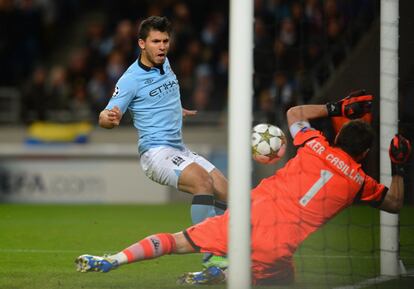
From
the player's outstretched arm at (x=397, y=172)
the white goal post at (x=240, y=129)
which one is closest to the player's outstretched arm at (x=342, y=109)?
the player's outstretched arm at (x=397, y=172)

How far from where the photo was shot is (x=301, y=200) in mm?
6609

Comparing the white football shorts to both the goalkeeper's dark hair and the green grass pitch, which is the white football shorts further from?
the goalkeeper's dark hair

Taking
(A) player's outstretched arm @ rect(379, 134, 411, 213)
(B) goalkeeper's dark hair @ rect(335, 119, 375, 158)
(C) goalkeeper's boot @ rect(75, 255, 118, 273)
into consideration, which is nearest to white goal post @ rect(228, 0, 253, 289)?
(C) goalkeeper's boot @ rect(75, 255, 118, 273)

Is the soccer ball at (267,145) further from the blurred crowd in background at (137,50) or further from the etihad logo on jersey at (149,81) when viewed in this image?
the blurred crowd in background at (137,50)

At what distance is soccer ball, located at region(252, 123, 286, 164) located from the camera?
7172 mm

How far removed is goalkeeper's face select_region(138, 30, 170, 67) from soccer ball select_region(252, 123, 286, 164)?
89 centimetres

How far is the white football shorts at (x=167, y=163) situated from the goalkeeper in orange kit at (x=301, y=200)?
75 cm

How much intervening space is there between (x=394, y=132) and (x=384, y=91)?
0.29m

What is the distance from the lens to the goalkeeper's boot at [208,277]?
6895 mm

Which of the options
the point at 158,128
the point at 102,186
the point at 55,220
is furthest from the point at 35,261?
the point at 102,186

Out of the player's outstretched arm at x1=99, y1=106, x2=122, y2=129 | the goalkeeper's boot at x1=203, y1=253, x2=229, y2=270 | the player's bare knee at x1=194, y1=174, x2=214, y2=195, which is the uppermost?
the player's outstretched arm at x1=99, y1=106, x2=122, y2=129

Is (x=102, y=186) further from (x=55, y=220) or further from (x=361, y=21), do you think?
(x=361, y=21)

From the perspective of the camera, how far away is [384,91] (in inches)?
283

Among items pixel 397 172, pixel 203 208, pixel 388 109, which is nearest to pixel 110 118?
pixel 203 208
